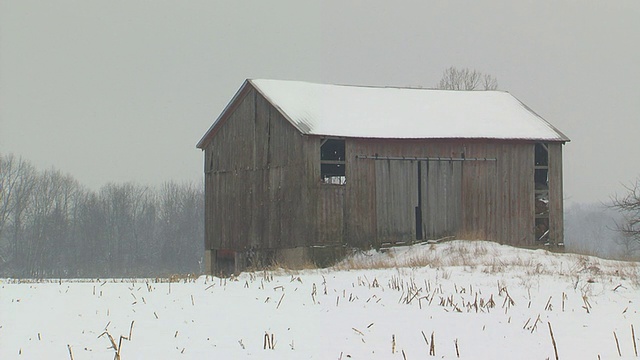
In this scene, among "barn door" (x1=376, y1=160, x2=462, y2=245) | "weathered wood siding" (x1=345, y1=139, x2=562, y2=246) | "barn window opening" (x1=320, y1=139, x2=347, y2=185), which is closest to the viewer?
"weathered wood siding" (x1=345, y1=139, x2=562, y2=246)

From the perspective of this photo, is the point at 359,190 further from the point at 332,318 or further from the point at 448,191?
the point at 332,318

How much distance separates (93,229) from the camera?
8631 centimetres

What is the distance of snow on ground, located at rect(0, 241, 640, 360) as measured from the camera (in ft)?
36.6

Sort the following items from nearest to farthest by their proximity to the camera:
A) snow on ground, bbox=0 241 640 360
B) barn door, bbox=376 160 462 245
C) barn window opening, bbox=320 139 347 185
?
snow on ground, bbox=0 241 640 360 → barn door, bbox=376 160 462 245 → barn window opening, bbox=320 139 347 185

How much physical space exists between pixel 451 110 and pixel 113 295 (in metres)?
21.1

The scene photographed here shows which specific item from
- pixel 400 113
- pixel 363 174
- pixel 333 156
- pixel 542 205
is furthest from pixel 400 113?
pixel 542 205

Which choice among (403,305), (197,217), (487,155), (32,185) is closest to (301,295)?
(403,305)

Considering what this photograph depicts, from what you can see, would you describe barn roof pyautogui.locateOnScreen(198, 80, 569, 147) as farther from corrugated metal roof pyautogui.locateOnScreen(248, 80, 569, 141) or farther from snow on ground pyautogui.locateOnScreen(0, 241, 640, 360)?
snow on ground pyautogui.locateOnScreen(0, 241, 640, 360)

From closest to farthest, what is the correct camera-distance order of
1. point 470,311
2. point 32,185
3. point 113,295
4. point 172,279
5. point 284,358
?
point 284,358 → point 470,311 → point 113,295 → point 172,279 → point 32,185

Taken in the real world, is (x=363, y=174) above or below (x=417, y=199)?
above

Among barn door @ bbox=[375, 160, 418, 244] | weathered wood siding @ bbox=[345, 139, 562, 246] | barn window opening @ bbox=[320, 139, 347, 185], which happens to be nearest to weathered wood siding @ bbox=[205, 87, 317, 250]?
weathered wood siding @ bbox=[345, 139, 562, 246]

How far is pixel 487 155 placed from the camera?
106ft

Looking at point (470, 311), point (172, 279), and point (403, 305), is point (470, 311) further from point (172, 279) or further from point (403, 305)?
point (172, 279)

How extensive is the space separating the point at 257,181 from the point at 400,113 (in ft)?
18.8
